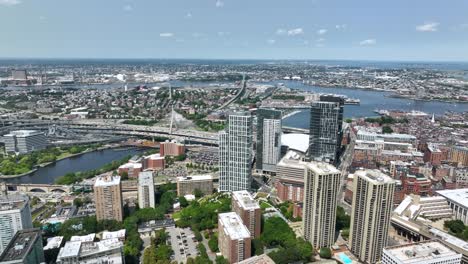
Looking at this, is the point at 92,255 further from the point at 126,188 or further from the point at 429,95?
the point at 429,95

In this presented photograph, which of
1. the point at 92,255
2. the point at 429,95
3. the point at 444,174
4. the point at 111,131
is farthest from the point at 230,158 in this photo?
the point at 429,95

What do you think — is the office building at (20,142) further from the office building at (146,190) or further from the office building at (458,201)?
the office building at (458,201)

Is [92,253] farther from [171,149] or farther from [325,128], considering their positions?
[325,128]

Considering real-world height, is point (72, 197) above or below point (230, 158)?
below

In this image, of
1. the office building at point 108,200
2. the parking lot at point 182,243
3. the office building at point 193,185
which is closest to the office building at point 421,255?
the parking lot at point 182,243

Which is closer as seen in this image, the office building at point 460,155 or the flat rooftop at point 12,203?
the flat rooftop at point 12,203

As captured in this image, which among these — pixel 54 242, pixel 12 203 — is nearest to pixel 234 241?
pixel 54 242

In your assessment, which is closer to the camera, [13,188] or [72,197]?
[72,197]
